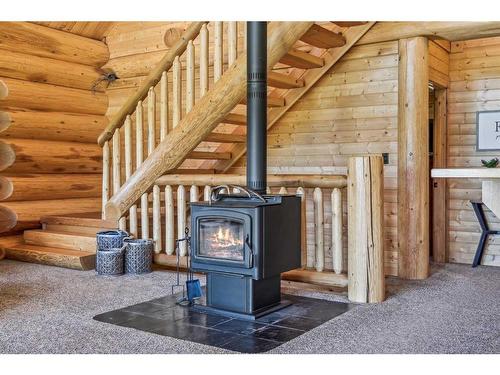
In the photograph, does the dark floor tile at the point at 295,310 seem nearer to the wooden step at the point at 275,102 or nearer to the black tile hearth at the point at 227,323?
the black tile hearth at the point at 227,323

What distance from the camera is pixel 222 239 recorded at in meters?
4.11

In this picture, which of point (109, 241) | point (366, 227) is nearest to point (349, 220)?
point (366, 227)

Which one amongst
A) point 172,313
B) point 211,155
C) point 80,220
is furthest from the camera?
point 80,220

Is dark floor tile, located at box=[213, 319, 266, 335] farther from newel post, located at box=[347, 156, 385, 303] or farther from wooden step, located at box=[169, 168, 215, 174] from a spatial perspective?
wooden step, located at box=[169, 168, 215, 174]

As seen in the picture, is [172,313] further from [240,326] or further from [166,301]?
[240,326]

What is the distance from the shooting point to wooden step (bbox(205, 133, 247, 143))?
5.69 meters

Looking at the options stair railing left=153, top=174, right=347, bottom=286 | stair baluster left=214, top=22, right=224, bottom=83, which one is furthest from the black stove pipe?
stair baluster left=214, top=22, right=224, bottom=83

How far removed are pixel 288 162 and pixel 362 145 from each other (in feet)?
2.81

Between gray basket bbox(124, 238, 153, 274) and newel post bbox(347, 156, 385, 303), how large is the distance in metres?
2.05

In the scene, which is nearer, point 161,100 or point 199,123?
point 199,123

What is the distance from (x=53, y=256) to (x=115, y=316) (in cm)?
219

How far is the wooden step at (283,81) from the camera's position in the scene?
5.45m
